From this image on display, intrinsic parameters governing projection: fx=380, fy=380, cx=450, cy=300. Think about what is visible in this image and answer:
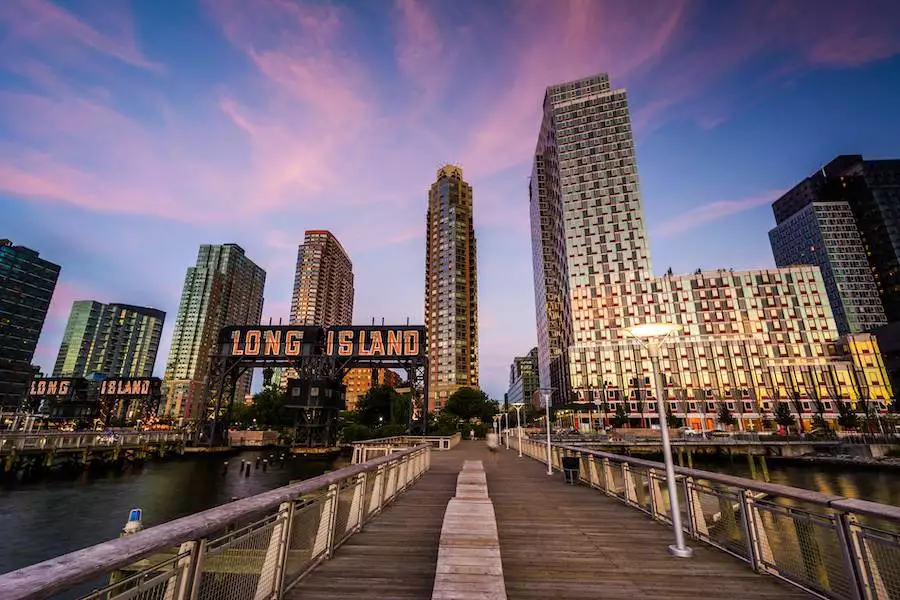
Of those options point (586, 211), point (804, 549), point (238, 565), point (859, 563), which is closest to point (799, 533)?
point (804, 549)

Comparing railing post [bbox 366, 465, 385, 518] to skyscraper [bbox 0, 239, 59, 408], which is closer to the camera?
railing post [bbox 366, 465, 385, 518]

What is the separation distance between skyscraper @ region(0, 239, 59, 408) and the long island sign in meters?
118

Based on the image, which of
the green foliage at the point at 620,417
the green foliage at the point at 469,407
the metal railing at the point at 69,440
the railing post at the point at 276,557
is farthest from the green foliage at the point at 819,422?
the metal railing at the point at 69,440

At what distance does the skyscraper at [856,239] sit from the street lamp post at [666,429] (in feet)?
545

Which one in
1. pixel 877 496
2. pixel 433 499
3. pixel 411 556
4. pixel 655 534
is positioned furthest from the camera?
pixel 877 496

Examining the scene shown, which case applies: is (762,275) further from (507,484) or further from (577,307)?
(507,484)

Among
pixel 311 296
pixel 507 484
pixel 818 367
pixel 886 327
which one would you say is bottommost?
pixel 507 484

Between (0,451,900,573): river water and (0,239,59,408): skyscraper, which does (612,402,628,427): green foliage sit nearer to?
(0,451,900,573): river water

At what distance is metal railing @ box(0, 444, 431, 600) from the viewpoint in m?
2.18

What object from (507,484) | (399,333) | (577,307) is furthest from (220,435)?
(577,307)

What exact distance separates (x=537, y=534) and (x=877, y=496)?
132 ft

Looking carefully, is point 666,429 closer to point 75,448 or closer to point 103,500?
point 103,500

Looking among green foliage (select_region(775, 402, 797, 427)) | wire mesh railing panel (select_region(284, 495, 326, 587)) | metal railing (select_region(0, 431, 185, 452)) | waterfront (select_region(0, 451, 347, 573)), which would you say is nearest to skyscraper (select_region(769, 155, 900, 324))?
green foliage (select_region(775, 402, 797, 427))

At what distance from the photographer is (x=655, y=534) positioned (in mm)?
7844
